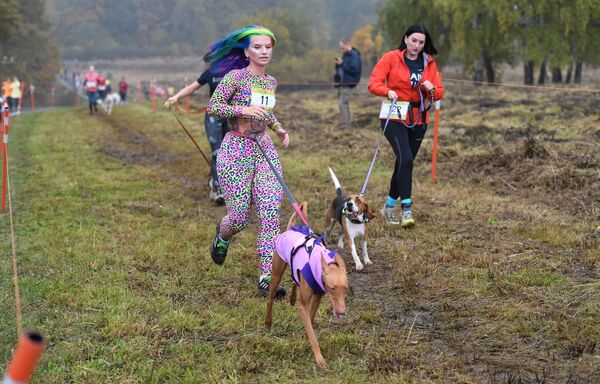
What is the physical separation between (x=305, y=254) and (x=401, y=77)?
12.1ft

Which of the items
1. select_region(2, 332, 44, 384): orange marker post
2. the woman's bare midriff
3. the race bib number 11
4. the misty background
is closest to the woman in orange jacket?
the misty background

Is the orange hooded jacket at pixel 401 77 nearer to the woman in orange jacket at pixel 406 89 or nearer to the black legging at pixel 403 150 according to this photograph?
the woman in orange jacket at pixel 406 89

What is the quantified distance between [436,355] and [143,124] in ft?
58.5

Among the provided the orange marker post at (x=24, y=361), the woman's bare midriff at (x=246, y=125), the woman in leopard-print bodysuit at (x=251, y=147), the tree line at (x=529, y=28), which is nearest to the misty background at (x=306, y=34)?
the tree line at (x=529, y=28)

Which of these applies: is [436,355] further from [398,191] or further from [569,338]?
[398,191]

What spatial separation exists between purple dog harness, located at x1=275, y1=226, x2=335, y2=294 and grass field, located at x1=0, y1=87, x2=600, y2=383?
1.77 feet

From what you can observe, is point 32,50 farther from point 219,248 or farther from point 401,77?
point 219,248

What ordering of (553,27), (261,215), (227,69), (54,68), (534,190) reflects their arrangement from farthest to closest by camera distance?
(54,68) → (553,27) → (534,190) → (227,69) → (261,215)

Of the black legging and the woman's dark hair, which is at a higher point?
the woman's dark hair

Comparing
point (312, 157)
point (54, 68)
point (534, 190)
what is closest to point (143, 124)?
point (312, 157)

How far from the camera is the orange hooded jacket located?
708 cm

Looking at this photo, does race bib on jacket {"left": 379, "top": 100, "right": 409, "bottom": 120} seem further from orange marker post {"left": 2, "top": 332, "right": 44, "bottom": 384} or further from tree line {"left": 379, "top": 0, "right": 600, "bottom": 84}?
tree line {"left": 379, "top": 0, "right": 600, "bottom": 84}

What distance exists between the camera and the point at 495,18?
31797 mm

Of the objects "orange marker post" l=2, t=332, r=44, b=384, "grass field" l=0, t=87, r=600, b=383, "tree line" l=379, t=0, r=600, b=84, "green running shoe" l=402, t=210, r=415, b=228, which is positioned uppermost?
"tree line" l=379, t=0, r=600, b=84
